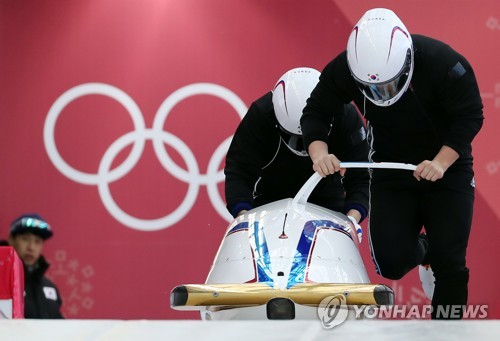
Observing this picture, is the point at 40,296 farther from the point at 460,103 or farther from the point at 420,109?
the point at 460,103

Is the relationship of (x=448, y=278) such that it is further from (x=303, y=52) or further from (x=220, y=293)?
(x=303, y=52)

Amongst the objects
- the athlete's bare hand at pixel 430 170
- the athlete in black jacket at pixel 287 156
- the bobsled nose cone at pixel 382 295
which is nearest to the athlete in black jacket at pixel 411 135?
the athlete's bare hand at pixel 430 170

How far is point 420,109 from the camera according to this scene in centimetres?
369

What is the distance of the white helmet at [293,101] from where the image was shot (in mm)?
4145

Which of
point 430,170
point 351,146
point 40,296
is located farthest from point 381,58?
point 40,296

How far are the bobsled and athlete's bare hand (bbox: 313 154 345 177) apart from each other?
0.08 meters

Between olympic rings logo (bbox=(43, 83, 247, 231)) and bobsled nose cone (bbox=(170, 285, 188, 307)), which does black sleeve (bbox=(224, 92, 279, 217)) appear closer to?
bobsled nose cone (bbox=(170, 285, 188, 307))

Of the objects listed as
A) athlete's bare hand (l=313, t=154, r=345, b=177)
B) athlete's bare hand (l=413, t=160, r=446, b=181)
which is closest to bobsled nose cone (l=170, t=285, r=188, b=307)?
athlete's bare hand (l=313, t=154, r=345, b=177)

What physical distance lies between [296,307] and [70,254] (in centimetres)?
324

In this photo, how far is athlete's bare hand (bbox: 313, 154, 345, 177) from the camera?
12.0ft

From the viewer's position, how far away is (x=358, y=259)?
12.0ft

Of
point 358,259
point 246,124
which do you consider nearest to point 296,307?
point 358,259

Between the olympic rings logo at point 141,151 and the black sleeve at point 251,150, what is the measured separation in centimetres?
174

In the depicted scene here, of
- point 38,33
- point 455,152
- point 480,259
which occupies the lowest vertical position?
point 480,259
